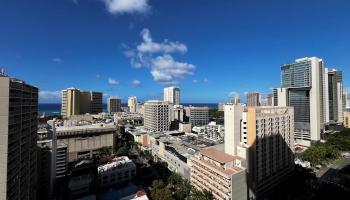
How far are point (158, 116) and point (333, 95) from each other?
195 feet

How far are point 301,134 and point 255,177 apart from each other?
4158 centimetres

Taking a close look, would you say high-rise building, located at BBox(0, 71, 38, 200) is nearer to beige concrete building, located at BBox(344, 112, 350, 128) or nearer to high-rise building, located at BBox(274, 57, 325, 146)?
high-rise building, located at BBox(274, 57, 325, 146)

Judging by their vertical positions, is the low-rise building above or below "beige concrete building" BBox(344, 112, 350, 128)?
below

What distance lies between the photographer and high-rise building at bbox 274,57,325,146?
183ft

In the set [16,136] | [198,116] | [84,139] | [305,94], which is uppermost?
[305,94]

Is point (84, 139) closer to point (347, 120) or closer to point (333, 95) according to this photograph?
point (333, 95)

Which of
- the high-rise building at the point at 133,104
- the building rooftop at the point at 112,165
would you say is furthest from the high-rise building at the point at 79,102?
the building rooftop at the point at 112,165

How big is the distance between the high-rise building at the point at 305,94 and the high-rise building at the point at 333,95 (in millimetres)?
6956

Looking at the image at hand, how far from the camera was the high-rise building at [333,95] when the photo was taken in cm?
6576

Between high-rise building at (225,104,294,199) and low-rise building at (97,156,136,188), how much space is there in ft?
58.9

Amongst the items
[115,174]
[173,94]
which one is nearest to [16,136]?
[115,174]

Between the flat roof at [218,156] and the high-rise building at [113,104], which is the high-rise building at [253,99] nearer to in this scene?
the high-rise building at [113,104]

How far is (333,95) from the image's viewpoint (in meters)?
68.3

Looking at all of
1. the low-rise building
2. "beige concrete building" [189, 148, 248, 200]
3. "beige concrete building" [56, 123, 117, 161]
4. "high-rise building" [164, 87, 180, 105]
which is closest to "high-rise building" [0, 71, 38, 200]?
the low-rise building
